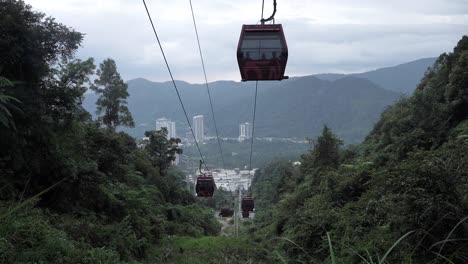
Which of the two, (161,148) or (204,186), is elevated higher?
(161,148)

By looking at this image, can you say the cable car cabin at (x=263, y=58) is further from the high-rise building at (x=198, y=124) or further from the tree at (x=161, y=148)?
the high-rise building at (x=198, y=124)

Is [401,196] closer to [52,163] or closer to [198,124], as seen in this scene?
[52,163]

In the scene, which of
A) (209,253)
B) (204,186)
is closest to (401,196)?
(209,253)

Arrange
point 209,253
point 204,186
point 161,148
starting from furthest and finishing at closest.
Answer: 1. point 161,148
2. point 204,186
3. point 209,253

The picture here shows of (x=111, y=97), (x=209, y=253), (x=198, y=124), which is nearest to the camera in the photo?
(x=209, y=253)

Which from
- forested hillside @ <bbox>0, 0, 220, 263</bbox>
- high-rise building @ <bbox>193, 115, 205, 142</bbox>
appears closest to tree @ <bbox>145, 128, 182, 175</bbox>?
forested hillside @ <bbox>0, 0, 220, 263</bbox>

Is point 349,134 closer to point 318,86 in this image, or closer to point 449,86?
point 318,86

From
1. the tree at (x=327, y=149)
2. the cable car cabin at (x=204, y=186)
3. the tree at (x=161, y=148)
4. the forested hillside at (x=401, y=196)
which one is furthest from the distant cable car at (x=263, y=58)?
the tree at (x=161, y=148)

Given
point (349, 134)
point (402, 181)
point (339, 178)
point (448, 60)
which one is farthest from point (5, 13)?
point (349, 134)
